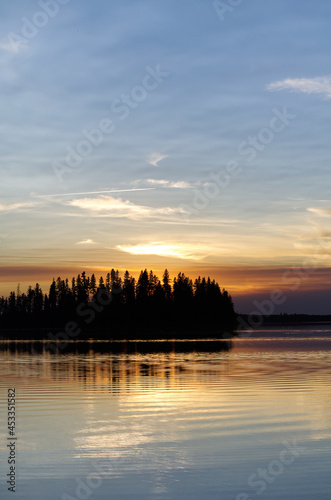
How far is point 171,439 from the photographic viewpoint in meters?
18.4

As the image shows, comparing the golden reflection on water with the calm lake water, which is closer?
the calm lake water

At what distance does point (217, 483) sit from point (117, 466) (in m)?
2.73

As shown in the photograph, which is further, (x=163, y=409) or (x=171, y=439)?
(x=163, y=409)

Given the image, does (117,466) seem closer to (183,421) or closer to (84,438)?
(84,438)

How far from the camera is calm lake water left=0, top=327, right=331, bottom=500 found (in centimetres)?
1373

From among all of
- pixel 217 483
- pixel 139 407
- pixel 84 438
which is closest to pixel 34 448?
pixel 84 438

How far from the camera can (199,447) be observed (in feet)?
56.7

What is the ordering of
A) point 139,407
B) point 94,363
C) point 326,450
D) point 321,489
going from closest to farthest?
point 321,489 → point 326,450 → point 139,407 → point 94,363

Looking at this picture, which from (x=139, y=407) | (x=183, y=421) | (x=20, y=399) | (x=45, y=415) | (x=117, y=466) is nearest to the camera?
(x=117, y=466)

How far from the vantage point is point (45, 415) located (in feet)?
74.7

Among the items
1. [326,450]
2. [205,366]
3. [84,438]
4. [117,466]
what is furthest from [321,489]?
[205,366]

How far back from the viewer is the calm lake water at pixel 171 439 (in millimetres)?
13734

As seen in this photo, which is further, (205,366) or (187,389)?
(205,366)

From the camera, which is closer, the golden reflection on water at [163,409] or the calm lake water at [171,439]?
the calm lake water at [171,439]
